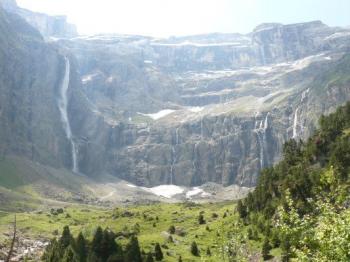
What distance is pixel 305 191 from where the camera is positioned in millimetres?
66812

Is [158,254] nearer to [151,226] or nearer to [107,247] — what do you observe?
[107,247]

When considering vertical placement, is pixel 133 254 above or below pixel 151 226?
above

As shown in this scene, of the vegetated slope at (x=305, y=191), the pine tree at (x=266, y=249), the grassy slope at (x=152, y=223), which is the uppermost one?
the vegetated slope at (x=305, y=191)

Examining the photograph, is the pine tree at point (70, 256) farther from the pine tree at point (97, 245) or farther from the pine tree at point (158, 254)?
the pine tree at point (158, 254)

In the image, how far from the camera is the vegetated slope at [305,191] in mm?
22953

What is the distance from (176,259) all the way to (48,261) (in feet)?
54.6

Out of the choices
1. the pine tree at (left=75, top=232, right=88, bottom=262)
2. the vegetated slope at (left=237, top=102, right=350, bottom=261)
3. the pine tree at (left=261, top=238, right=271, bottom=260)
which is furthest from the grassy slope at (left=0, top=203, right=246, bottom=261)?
the pine tree at (left=75, top=232, right=88, bottom=262)

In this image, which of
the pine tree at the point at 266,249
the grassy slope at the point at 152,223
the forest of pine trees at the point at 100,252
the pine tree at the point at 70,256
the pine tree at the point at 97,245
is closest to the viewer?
the pine tree at the point at 266,249

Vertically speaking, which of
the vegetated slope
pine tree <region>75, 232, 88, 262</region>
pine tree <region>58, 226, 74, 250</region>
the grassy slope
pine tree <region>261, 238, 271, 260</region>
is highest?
the vegetated slope

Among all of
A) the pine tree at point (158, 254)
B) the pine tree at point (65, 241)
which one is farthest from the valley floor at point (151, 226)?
the pine tree at point (65, 241)

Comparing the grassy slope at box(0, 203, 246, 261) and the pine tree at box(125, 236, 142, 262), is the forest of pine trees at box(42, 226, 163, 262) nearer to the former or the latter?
the pine tree at box(125, 236, 142, 262)

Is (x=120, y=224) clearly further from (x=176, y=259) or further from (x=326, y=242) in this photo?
(x=326, y=242)

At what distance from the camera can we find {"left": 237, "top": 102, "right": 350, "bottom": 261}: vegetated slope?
23.0 m

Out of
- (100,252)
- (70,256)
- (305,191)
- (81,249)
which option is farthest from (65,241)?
(305,191)
